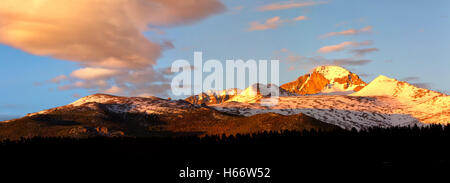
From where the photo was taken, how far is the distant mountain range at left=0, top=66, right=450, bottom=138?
6669cm

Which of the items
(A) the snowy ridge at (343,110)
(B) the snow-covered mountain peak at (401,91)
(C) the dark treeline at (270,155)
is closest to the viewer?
(C) the dark treeline at (270,155)

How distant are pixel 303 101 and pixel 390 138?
13418 centimetres

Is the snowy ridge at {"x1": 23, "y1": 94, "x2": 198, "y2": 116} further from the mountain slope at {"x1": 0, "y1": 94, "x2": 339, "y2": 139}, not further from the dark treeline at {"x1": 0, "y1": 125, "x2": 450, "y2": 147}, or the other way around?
the dark treeline at {"x1": 0, "y1": 125, "x2": 450, "y2": 147}

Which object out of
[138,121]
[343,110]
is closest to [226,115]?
[138,121]

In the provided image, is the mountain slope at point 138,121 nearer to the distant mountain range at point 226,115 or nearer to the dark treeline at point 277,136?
the distant mountain range at point 226,115

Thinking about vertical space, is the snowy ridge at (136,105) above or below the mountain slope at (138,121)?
above

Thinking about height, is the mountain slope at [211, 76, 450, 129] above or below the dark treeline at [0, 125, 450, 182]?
above

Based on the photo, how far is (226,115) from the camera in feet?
331

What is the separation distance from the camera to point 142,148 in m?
18.0

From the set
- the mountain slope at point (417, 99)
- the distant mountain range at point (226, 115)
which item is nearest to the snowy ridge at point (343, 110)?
the distant mountain range at point (226, 115)

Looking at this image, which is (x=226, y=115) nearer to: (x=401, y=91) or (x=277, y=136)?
(x=277, y=136)

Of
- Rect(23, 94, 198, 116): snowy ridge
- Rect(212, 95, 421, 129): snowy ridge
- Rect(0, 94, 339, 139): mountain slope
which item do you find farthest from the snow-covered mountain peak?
Rect(0, 94, 339, 139): mountain slope

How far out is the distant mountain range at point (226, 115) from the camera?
6669cm

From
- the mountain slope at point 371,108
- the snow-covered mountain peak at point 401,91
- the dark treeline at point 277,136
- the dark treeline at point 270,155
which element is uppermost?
the snow-covered mountain peak at point 401,91
